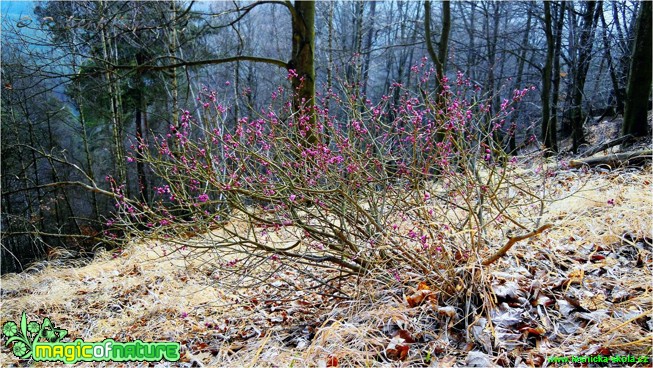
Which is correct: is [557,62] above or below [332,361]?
above

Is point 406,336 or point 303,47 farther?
point 303,47

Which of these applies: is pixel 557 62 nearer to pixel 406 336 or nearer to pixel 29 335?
pixel 406 336

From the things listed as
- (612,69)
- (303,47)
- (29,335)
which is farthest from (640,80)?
(29,335)

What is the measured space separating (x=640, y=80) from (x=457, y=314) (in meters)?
4.97

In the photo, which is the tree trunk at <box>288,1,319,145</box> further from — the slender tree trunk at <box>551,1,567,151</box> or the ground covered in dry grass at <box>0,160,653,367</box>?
the slender tree trunk at <box>551,1,567,151</box>

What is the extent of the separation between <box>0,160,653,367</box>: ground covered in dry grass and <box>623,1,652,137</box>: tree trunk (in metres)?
2.14

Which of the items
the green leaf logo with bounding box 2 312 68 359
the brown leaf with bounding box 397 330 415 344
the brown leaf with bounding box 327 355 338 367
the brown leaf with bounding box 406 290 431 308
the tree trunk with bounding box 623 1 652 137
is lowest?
the green leaf logo with bounding box 2 312 68 359

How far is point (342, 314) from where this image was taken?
2111 millimetres

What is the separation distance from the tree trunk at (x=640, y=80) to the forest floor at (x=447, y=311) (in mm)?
2045

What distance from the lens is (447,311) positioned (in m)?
1.72

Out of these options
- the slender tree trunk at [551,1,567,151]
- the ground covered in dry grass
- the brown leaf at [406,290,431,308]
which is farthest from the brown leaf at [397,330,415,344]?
the slender tree trunk at [551,1,567,151]

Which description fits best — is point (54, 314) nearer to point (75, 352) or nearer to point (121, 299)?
point (121, 299)

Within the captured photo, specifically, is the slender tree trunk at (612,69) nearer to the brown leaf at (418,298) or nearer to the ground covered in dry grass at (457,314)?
the ground covered in dry grass at (457,314)

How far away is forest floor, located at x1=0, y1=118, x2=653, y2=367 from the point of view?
5.01 feet
